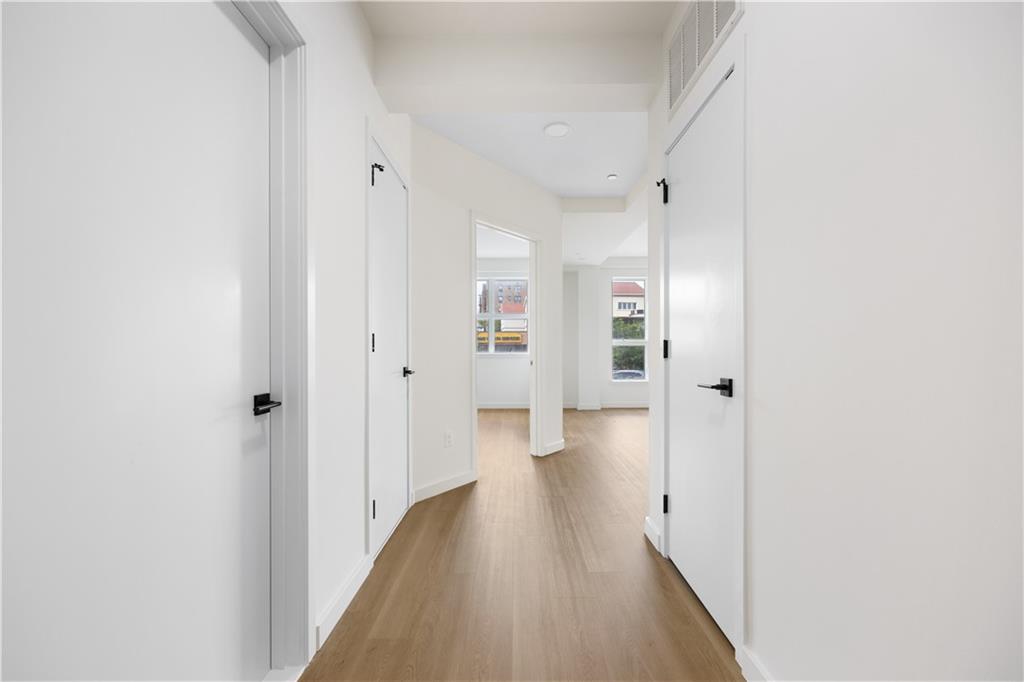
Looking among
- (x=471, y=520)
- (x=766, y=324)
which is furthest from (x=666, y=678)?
(x=471, y=520)

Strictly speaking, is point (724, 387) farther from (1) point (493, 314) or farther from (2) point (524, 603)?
(1) point (493, 314)

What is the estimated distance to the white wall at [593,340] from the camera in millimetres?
7004

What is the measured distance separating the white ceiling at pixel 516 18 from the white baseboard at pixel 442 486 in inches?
107

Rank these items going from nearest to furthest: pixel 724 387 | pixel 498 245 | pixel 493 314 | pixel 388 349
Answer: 1. pixel 724 387
2. pixel 388 349
3. pixel 498 245
4. pixel 493 314

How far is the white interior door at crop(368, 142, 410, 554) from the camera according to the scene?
6.78 feet

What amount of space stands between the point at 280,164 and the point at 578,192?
11.2 feet

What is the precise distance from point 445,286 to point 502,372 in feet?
13.7

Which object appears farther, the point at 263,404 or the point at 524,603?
the point at 524,603

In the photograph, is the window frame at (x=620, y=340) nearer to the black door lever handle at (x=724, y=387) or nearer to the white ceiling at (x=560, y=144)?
the white ceiling at (x=560, y=144)

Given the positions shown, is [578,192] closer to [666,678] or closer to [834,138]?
[834,138]

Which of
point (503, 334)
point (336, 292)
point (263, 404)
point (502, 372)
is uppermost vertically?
point (336, 292)

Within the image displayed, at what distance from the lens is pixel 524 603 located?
171 cm

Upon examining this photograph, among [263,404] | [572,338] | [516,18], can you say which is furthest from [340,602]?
[572,338]

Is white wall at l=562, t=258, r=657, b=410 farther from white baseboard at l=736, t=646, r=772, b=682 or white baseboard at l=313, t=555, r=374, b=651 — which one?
white baseboard at l=736, t=646, r=772, b=682
